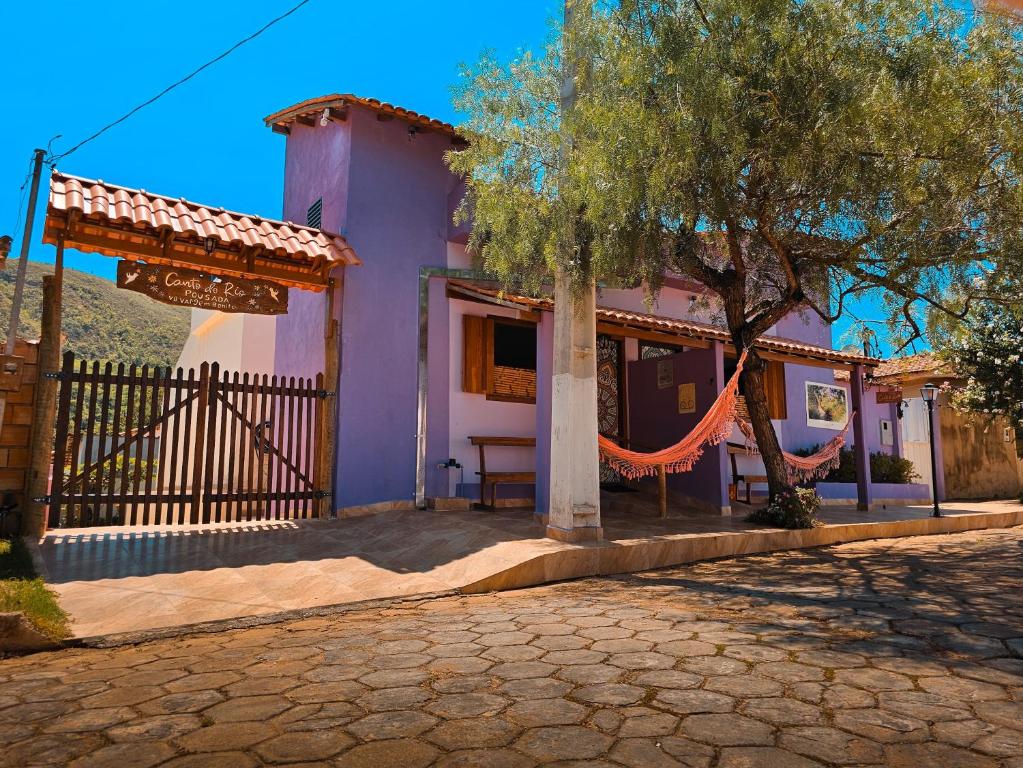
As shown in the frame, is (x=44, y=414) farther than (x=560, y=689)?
Yes

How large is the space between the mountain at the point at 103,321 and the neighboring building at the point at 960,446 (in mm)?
24157

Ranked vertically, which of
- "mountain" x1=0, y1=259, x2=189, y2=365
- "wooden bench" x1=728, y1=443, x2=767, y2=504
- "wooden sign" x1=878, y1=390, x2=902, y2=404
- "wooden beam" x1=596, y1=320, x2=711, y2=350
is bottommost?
"wooden bench" x1=728, y1=443, x2=767, y2=504

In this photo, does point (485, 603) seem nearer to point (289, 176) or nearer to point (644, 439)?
point (644, 439)

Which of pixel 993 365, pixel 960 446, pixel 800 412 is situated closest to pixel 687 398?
pixel 800 412

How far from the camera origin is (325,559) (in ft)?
17.5

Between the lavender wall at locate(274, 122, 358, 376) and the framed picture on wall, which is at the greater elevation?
the lavender wall at locate(274, 122, 358, 376)

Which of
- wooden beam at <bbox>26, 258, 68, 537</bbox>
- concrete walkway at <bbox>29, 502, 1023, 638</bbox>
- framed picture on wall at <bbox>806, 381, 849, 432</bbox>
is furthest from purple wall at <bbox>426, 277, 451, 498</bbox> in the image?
framed picture on wall at <bbox>806, 381, 849, 432</bbox>

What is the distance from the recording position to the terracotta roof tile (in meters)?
6.00

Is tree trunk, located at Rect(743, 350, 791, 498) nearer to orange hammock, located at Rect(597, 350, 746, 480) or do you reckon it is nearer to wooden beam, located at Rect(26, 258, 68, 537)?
orange hammock, located at Rect(597, 350, 746, 480)

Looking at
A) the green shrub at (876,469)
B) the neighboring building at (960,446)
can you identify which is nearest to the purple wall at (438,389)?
the green shrub at (876,469)

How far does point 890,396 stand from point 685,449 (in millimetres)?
9446

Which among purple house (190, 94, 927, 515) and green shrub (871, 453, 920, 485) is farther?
green shrub (871, 453, 920, 485)

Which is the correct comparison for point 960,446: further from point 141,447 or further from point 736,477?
point 141,447

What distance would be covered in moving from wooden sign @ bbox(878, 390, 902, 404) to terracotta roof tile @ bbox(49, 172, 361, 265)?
11994 mm
